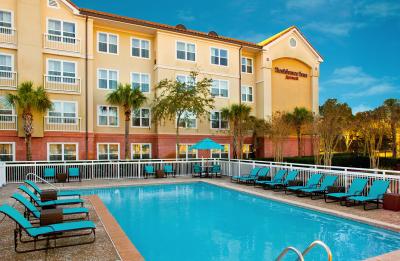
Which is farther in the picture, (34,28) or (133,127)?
(133,127)

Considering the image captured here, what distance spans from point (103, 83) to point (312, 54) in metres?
22.8

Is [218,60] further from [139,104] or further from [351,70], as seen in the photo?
[351,70]

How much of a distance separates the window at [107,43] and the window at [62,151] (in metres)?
8.18

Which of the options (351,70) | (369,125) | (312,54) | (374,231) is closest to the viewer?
(374,231)

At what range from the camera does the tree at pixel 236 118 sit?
27.2 metres

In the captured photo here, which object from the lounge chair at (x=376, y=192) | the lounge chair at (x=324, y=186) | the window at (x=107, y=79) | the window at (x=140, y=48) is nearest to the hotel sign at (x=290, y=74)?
the window at (x=140, y=48)

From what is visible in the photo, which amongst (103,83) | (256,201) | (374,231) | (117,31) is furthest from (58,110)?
(374,231)

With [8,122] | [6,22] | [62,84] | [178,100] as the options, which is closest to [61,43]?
[62,84]

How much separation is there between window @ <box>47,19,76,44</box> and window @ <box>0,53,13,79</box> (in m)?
3.12

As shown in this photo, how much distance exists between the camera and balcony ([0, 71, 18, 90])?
2147cm

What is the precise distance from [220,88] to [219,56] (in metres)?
3.05

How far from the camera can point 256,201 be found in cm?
1370

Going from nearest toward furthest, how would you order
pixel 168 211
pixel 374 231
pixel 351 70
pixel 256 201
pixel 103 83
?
1. pixel 374 231
2. pixel 168 211
3. pixel 256 201
4. pixel 103 83
5. pixel 351 70

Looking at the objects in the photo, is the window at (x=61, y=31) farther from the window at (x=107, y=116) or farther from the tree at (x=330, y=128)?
the tree at (x=330, y=128)
